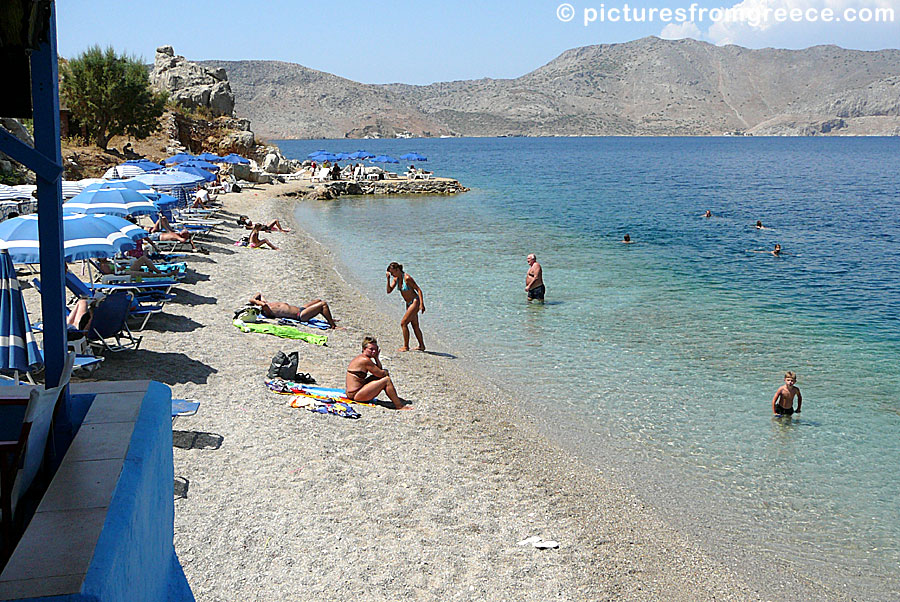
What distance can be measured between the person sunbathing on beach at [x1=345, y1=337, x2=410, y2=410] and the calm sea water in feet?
6.75

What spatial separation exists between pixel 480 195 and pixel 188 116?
19.2 m

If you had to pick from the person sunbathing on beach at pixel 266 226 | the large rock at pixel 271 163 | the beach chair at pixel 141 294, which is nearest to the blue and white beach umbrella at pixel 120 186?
the beach chair at pixel 141 294

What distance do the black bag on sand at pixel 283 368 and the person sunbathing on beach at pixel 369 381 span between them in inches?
28.9

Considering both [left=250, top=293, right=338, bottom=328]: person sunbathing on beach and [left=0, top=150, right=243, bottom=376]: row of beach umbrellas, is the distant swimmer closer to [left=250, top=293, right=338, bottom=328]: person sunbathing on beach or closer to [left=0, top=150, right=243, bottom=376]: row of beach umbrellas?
[left=250, top=293, right=338, bottom=328]: person sunbathing on beach

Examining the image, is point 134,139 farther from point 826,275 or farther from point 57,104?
point 57,104

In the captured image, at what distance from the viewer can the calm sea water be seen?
7.35 metres

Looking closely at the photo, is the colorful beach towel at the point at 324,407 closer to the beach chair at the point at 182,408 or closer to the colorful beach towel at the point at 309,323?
the beach chair at the point at 182,408

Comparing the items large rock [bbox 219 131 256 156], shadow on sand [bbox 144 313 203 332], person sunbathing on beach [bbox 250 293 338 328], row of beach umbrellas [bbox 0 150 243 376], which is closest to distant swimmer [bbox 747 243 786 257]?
person sunbathing on beach [bbox 250 293 338 328]

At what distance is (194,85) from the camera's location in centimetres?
5078

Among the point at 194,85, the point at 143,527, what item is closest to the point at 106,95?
the point at 194,85

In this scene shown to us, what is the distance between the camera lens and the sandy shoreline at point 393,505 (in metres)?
5.46

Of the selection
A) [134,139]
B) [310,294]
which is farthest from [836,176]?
[310,294]

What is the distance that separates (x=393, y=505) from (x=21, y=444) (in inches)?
179

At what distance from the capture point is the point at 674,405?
10.1 m
